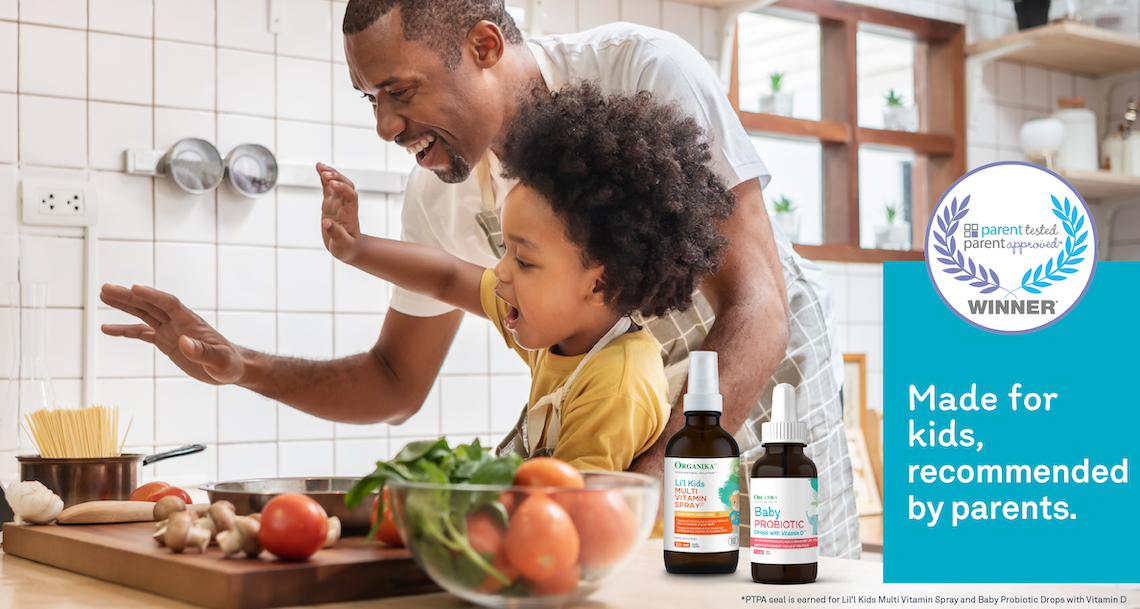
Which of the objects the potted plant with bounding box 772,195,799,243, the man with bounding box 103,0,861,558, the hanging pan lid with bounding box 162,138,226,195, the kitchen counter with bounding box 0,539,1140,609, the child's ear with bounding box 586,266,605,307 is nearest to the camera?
the kitchen counter with bounding box 0,539,1140,609

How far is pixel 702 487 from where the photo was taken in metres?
0.68

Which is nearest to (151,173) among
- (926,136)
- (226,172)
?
(226,172)

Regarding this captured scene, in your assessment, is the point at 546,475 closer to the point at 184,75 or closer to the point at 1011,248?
the point at 1011,248

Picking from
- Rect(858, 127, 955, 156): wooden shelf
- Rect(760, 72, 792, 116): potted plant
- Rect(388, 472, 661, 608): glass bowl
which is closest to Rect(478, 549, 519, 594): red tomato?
Rect(388, 472, 661, 608): glass bowl

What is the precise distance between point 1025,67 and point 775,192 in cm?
108

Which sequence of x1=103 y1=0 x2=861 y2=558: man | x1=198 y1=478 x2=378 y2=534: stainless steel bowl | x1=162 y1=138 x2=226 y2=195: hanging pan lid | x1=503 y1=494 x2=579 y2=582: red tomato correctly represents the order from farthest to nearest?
x1=162 y1=138 x2=226 y2=195: hanging pan lid, x1=103 y1=0 x2=861 y2=558: man, x1=198 y1=478 x2=378 y2=534: stainless steel bowl, x1=503 y1=494 x2=579 y2=582: red tomato

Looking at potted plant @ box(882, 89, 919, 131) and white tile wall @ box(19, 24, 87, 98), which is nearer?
white tile wall @ box(19, 24, 87, 98)

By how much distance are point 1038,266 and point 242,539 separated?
22.6 inches

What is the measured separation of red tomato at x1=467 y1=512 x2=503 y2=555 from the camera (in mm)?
536

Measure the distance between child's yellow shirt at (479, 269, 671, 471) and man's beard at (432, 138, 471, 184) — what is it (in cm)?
44

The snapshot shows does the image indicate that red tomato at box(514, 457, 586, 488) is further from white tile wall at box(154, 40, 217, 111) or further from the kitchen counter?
white tile wall at box(154, 40, 217, 111)

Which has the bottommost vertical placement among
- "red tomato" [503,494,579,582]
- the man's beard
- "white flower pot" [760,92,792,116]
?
"red tomato" [503,494,579,582]

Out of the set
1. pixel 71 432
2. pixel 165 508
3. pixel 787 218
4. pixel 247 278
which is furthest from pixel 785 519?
pixel 787 218

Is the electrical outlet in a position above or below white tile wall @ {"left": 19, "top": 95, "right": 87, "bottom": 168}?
below
